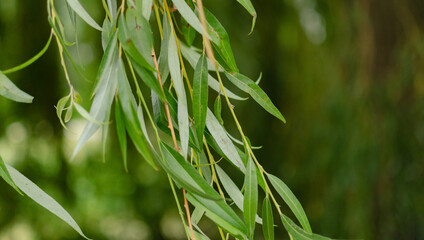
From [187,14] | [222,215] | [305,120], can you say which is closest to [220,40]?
[187,14]

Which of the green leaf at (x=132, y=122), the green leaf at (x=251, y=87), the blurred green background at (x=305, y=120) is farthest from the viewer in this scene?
the blurred green background at (x=305, y=120)

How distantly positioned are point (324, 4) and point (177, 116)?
1294mm

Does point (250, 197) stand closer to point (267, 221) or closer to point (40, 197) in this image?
point (267, 221)

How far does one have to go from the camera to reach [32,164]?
1.72 m

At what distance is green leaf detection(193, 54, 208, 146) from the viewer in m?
0.42

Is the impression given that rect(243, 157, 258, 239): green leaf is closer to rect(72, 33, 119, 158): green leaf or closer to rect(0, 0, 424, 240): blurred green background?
rect(72, 33, 119, 158): green leaf

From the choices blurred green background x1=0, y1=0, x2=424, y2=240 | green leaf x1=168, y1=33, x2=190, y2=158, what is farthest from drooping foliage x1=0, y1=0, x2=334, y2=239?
blurred green background x1=0, y1=0, x2=424, y2=240

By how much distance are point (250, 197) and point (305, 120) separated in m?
1.34

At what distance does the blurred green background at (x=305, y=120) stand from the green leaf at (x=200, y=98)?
1.12m

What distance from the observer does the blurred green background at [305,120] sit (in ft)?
4.84

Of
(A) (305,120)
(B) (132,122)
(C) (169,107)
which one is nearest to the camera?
(B) (132,122)

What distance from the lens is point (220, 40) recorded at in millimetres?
437

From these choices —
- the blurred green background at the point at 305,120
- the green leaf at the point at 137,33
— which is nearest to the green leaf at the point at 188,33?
the green leaf at the point at 137,33

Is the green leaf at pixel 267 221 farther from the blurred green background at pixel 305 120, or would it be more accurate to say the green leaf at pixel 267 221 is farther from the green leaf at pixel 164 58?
the blurred green background at pixel 305 120
